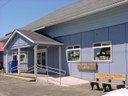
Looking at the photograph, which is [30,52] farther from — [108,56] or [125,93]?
[125,93]

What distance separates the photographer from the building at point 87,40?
52.6ft

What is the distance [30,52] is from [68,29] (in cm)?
811

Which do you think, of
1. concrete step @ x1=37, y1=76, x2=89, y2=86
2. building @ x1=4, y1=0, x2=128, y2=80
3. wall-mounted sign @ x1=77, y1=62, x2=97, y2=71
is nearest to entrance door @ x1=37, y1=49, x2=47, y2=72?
building @ x1=4, y1=0, x2=128, y2=80

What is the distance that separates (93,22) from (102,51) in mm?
2077

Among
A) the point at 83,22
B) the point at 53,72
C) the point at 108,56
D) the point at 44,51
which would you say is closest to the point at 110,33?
the point at 108,56

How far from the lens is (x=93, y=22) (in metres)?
18.2

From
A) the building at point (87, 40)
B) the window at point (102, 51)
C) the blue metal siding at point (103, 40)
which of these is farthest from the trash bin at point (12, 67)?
the window at point (102, 51)

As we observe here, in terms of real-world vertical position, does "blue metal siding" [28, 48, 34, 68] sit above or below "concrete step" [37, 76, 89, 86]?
above

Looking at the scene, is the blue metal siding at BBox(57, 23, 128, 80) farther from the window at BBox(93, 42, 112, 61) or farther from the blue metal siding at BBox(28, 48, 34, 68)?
the blue metal siding at BBox(28, 48, 34, 68)

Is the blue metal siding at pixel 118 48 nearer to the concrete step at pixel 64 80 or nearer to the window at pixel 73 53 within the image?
the concrete step at pixel 64 80

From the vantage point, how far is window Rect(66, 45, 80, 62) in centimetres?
2015

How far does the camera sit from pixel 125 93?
705cm

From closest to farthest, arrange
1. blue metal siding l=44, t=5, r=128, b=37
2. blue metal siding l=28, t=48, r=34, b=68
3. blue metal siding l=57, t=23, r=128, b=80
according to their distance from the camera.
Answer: blue metal siding l=57, t=23, r=128, b=80
blue metal siding l=44, t=5, r=128, b=37
blue metal siding l=28, t=48, r=34, b=68

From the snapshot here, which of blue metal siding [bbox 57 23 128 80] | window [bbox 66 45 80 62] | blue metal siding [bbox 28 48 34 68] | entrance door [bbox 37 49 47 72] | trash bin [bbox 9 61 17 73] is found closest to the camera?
blue metal siding [bbox 57 23 128 80]
